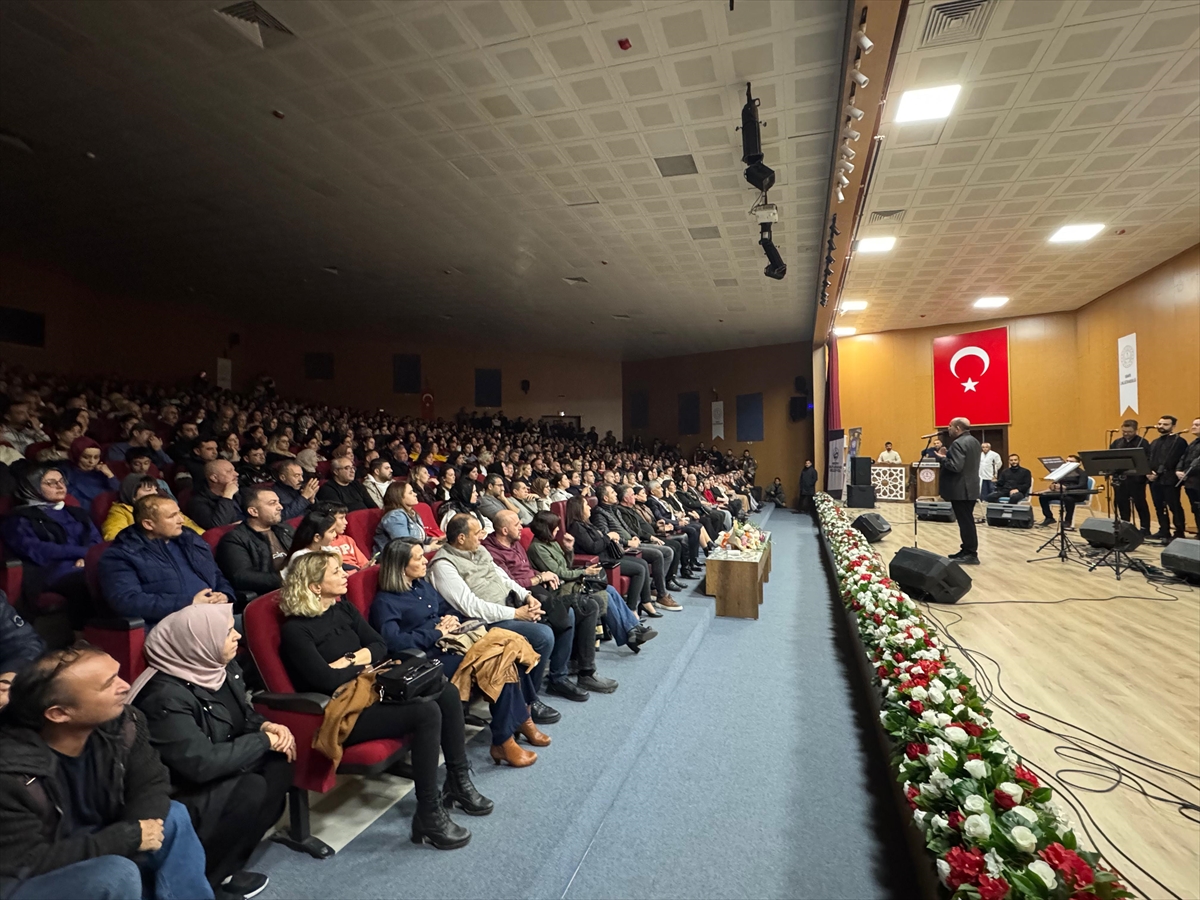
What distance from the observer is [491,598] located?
3066mm

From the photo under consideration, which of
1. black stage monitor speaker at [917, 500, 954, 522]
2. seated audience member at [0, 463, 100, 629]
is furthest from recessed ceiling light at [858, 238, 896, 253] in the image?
seated audience member at [0, 463, 100, 629]

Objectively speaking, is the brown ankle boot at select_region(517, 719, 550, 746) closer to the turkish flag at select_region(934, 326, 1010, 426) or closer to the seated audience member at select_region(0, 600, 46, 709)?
the seated audience member at select_region(0, 600, 46, 709)

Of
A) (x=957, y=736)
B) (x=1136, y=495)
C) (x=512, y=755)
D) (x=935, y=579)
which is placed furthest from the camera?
(x=1136, y=495)

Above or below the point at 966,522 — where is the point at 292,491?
above

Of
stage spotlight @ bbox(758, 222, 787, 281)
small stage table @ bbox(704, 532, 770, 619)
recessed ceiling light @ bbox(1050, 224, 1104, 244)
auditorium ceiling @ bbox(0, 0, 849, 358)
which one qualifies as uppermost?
auditorium ceiling @ bbox(0, 0, 849, 358)

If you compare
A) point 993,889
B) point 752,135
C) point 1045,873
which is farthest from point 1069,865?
point 752,135

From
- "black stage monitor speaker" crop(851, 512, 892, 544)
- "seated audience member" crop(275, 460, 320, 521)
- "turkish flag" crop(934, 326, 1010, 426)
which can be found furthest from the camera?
"turkish flag" crop(934, 326, 1010, 426)

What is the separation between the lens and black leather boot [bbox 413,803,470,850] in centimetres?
193

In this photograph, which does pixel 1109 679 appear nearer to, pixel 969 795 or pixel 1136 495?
pixel 969 795

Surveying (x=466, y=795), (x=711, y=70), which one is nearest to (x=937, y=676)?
(x=466, y=795)

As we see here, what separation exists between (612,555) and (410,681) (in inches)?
107

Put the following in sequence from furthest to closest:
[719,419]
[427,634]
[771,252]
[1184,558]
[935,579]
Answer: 1. [719,419]
2. [771,252]
3. [1184,558]
4. [935,579]
5. [427,634]

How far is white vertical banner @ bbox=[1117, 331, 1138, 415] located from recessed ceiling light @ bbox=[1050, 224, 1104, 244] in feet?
9.06

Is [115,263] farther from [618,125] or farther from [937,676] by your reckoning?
[937,676]
